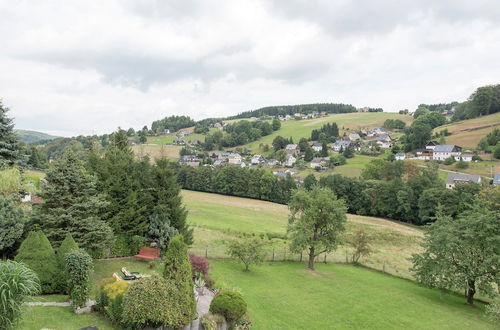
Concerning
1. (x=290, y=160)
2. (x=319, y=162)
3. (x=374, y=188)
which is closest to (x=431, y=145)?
(x=319, y=162)

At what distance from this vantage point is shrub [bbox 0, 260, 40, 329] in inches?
368

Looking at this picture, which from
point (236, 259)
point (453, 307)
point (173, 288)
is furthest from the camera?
point (236, 259)

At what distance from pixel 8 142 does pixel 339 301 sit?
27.5 meters

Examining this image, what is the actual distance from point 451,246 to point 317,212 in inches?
405

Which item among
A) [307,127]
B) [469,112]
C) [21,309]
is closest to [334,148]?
[307,127]

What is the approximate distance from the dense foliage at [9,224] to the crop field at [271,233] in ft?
45.9

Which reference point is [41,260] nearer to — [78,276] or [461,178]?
[78,276]

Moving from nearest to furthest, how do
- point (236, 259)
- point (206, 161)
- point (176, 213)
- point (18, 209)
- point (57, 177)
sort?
point (18, 209) → point (57, 177) → point (176, 213) → point (236, 259) → point (206, 161)

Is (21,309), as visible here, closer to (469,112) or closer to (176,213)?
(176,213)

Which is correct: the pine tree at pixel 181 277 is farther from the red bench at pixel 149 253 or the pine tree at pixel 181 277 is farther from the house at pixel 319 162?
the house at pixel 319 162

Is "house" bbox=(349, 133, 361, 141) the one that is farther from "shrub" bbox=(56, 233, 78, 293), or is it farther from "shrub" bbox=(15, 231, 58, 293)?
"shrub" bbox=(15, 231, 58, 293)

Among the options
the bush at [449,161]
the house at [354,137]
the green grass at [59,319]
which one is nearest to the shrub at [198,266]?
the green grass at [59,319]

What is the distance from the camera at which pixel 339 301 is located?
2122cm

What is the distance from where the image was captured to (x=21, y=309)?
9.83 m
